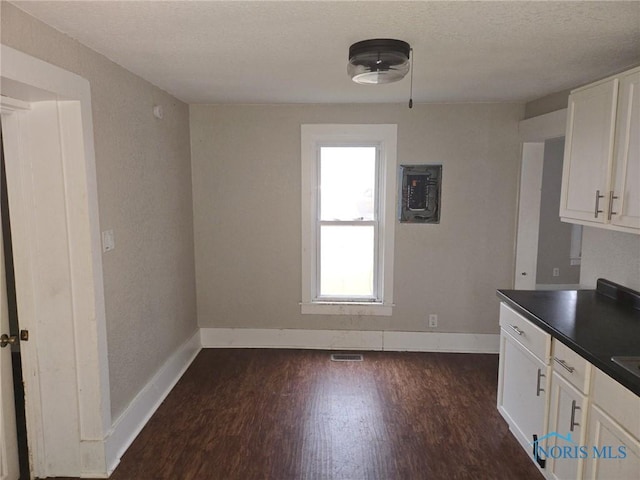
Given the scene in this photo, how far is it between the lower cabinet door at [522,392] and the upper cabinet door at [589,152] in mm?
853

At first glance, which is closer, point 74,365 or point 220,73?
point 74,365

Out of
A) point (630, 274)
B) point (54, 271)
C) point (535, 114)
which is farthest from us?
point (535, 114)

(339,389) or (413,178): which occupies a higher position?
(413,178)

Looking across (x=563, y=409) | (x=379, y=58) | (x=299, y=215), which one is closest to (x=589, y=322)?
(x=563, y=409)

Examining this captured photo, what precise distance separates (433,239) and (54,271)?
302 cm

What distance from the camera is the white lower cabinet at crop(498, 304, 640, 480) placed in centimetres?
170

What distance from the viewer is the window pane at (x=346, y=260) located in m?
4.16

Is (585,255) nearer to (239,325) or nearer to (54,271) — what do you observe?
(239,325)

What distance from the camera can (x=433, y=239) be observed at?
405 cm

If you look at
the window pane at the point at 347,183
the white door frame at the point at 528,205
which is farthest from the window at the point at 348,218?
the white door frame at the point at 528,205

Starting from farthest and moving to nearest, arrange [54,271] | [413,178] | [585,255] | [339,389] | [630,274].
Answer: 1. [413,178]
2. [339,389]
3. [585,255]
4. [630,274]
5. [54,271]

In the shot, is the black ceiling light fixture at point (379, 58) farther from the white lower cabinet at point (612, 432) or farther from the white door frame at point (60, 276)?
the white lower cabinet at point (612, 432)

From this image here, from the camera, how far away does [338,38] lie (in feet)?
6.72

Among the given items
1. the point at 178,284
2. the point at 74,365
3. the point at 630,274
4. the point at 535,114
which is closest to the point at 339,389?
the point at 178,284
